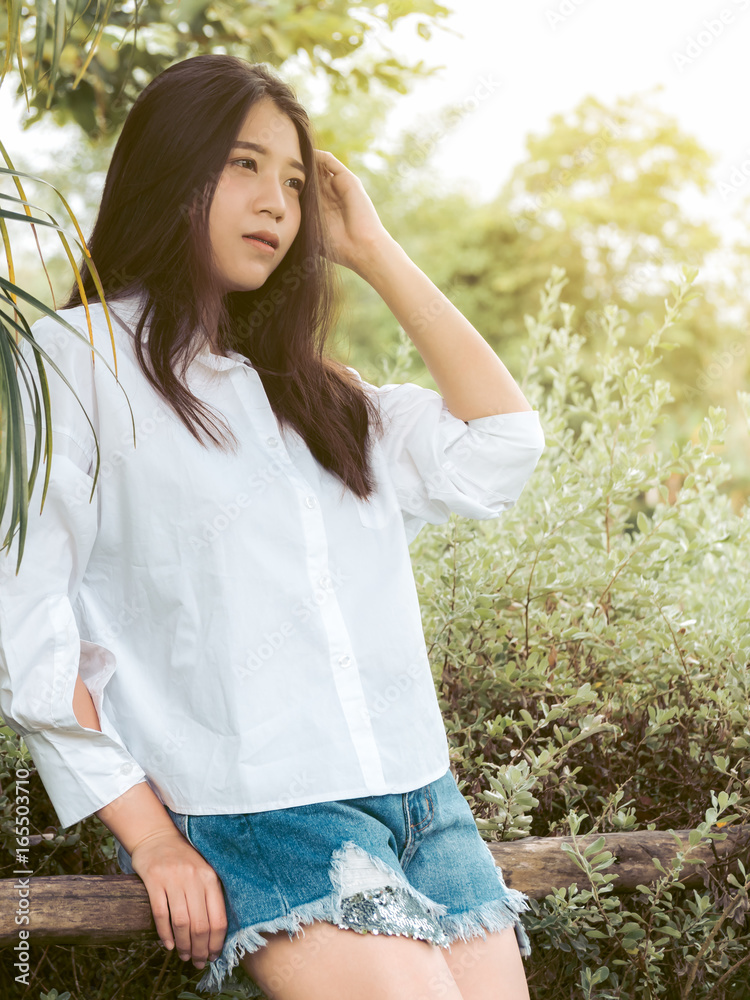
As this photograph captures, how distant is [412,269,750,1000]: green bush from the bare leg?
25cm

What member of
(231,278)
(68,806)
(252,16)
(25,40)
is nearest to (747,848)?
(68,806)

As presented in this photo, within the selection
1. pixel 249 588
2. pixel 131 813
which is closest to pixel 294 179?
pixel 249 588

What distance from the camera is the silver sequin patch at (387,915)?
1.16 m

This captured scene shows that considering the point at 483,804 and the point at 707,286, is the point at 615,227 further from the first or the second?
the point at 483,804

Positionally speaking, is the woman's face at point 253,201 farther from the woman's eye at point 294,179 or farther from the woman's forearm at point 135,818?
the woman's forearm at point 135,818

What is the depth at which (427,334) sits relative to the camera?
1.62 m

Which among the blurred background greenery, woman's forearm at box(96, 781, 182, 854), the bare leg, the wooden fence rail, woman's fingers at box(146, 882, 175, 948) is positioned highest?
woman's forearm at box(96, 781, 182, 854)

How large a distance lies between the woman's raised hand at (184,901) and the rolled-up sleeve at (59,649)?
11cm

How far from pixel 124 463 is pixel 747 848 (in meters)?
1.35

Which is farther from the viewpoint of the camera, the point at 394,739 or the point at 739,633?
the point at 739,633

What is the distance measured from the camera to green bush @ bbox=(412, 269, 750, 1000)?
165 cm

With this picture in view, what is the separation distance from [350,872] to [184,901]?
23 centimetres

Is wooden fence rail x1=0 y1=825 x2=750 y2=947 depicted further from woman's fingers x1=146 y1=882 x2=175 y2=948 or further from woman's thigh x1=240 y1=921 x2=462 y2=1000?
woman's thigh x1=240 y1=921 x2=462 y2=1000

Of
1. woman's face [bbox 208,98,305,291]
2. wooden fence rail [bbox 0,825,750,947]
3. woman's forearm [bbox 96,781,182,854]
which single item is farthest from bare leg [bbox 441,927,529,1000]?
woman's face [bbox 208,98,305,291]
